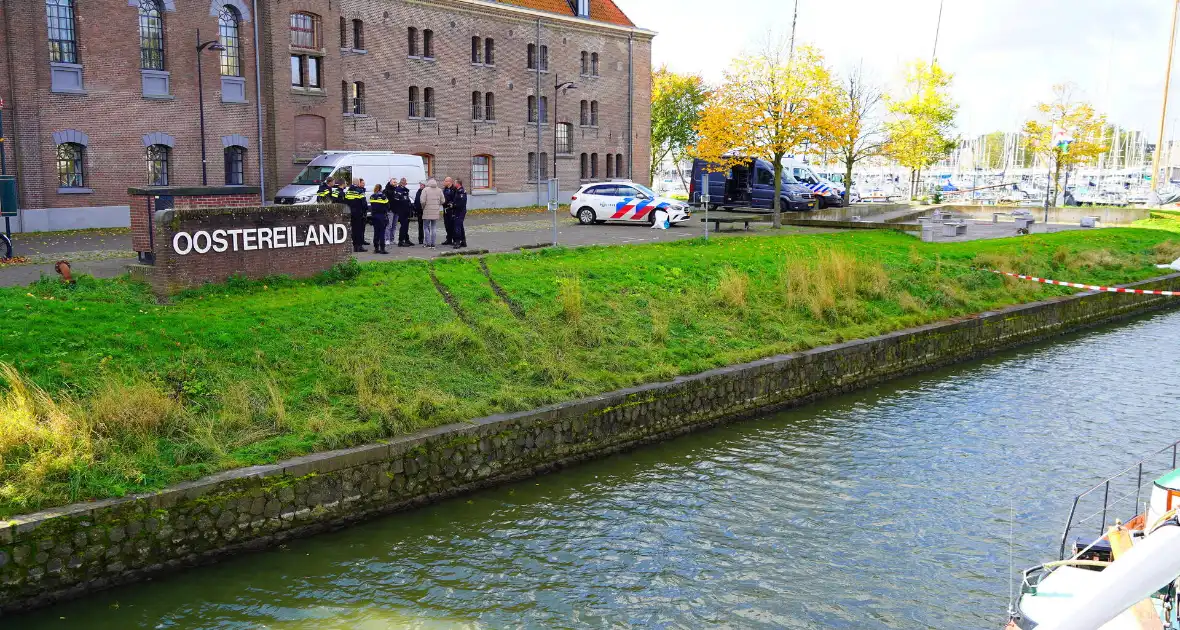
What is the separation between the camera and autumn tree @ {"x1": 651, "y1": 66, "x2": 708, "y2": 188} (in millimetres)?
61438

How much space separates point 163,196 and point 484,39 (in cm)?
2916

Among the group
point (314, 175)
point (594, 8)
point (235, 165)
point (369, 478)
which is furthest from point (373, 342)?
point (594, 8)

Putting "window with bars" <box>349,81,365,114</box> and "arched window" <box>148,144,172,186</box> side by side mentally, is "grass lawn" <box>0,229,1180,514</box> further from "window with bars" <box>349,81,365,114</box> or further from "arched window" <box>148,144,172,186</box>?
"window with bars" <box>349,81,365,114</box>

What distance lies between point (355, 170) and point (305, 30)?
7.83 metres

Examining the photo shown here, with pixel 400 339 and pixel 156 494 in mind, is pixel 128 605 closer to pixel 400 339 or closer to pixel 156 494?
pixel 156 494

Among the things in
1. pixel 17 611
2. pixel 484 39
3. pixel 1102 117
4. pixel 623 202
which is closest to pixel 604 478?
pixel 17 611

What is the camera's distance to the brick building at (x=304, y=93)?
29.6 m

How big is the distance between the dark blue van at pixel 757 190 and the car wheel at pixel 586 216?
31.3ft

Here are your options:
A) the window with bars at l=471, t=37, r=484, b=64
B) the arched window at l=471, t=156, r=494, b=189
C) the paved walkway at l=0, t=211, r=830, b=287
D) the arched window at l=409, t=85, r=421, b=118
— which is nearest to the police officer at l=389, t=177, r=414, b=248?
the paved walkway at l=0, t=211, r=830, b=287

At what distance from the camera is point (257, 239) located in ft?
54.4

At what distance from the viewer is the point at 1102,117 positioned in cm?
5191

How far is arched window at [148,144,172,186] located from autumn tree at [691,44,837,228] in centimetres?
1812

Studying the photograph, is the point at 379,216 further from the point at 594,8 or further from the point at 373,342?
the point at 594,8

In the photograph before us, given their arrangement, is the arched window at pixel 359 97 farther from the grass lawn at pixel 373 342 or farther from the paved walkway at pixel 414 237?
the grass lawn at pixel 373 342
